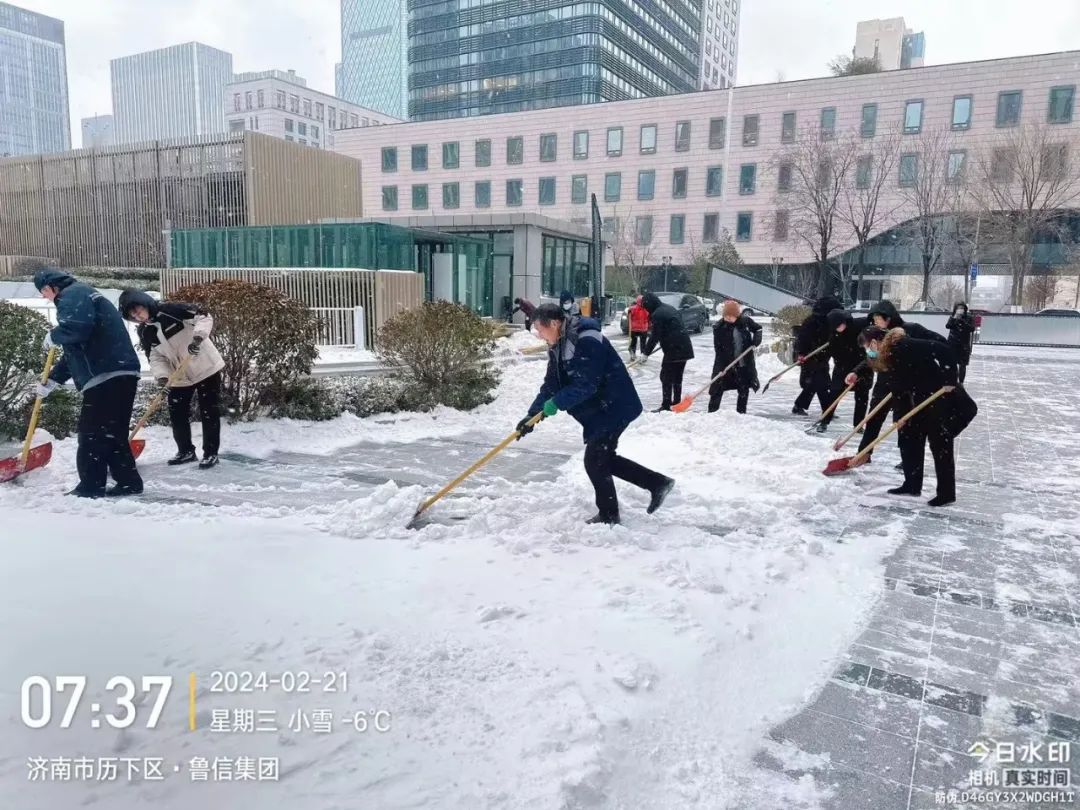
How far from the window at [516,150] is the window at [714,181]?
39.1 ft

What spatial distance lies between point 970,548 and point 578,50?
8503 centimetres

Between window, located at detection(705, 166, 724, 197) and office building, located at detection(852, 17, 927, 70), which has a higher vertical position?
office building, located at detection(852, 17, 927, 70)

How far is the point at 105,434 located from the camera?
4938 mm

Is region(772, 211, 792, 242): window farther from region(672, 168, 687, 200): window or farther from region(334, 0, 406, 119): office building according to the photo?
region(334, 0, 406, 119): office building

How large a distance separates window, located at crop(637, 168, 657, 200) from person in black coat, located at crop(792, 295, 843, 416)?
36869 mm

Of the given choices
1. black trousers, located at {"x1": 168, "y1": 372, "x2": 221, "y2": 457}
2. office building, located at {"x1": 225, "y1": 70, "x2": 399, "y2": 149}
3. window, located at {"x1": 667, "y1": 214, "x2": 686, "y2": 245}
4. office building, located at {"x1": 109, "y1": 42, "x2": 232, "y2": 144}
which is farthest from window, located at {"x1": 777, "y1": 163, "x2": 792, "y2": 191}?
office building, located at {"x1": 109, "y1": 42, "x2": 232, "y2": 144}

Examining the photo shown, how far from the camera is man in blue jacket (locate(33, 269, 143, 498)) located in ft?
15.9

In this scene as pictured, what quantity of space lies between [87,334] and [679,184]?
136 feet

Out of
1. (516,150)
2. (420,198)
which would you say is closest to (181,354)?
(516,150)

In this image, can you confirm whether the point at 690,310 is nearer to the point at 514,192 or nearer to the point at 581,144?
the point at 581,144

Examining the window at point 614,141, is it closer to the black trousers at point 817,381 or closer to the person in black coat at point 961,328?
the person in black coat at point 961,328

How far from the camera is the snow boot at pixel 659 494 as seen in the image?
4.69 metres

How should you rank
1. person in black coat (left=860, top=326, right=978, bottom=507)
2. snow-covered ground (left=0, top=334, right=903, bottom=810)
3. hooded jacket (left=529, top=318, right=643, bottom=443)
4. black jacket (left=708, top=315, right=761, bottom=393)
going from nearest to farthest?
snow-covered ground (left=0, top=334, right=903, bottom=810)
hooded jacket (left=529, top=318, right=643, bottom=443)
person in black coat (left=860, top=326, right=978, bottom=507)
black jacket (left=708, top=315, right=761, bottom=393)

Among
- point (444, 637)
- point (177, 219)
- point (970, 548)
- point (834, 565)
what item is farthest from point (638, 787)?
point (177, 219)
